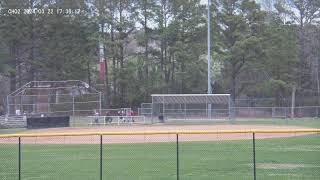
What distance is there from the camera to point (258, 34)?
84.1m

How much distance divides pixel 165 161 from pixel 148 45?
65.2 m

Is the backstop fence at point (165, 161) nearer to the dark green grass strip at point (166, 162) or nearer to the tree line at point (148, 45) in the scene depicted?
the dark green grass strip at point (166, 162)

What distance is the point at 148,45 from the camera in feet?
288

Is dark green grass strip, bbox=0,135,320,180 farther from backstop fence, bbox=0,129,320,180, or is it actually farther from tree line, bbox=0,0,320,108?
tree line, bbox=0,0,320,108

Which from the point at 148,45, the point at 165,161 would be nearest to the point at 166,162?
the point at 165,161

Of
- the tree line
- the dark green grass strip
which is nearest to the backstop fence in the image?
the dark green grass strip

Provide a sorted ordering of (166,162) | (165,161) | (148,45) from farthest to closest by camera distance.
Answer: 1. (148,45)
2. (165,161)
3. (166,162)

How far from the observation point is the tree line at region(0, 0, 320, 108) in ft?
275

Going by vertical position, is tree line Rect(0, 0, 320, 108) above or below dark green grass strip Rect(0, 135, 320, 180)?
above

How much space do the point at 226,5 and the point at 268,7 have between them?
1245 centimetres

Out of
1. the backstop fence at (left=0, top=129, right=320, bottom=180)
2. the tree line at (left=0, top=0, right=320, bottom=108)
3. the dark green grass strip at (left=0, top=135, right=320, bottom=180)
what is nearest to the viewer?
the backstop fence at (left=0, top=129, right=320, bottom=180)

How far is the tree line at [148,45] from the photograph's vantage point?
83688 millimetres

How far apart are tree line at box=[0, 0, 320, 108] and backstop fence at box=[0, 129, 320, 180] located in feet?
173

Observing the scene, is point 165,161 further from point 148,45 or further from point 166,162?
point 148,45
